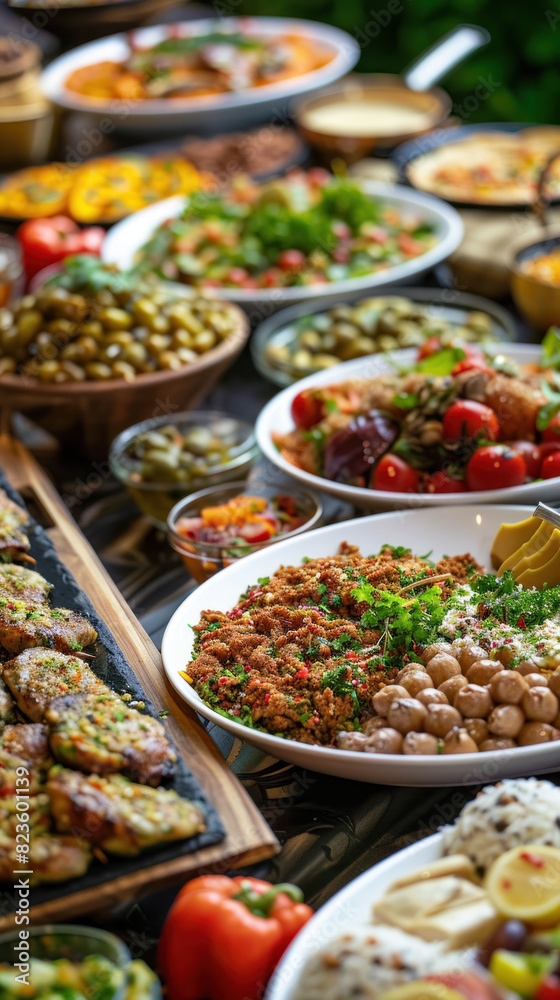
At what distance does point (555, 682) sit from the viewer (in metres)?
1.80

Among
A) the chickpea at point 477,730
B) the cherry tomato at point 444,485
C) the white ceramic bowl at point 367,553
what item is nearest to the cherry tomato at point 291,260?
the cherry tomato at point 444,485

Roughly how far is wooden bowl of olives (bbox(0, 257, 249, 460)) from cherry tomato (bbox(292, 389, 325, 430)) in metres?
0.38

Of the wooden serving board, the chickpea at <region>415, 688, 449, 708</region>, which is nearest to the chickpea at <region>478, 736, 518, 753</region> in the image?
the chickpea at <region>415, 688, 449, 708</region>

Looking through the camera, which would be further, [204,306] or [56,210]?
[56,210]

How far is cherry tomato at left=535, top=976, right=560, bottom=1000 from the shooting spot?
1204 millimetres

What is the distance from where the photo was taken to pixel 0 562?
2.41 meters

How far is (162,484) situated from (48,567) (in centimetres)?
48

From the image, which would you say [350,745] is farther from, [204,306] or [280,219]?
[280,219]

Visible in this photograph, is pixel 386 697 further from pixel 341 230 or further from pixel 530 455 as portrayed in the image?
pixel 341 230

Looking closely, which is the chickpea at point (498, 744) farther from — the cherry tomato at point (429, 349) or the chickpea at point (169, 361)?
the chickpea at point (169, 361)

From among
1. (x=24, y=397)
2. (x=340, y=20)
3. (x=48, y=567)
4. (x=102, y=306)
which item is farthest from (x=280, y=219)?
(x=340, y=20)

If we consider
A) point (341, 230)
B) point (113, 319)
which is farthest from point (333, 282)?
point (113, 319)

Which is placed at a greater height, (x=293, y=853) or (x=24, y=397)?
(x=24, y=397)

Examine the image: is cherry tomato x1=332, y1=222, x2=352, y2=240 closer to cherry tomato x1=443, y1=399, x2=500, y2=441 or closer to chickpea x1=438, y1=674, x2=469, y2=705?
cherry tomato x1=443, y1=399, x2=500, y2=441
